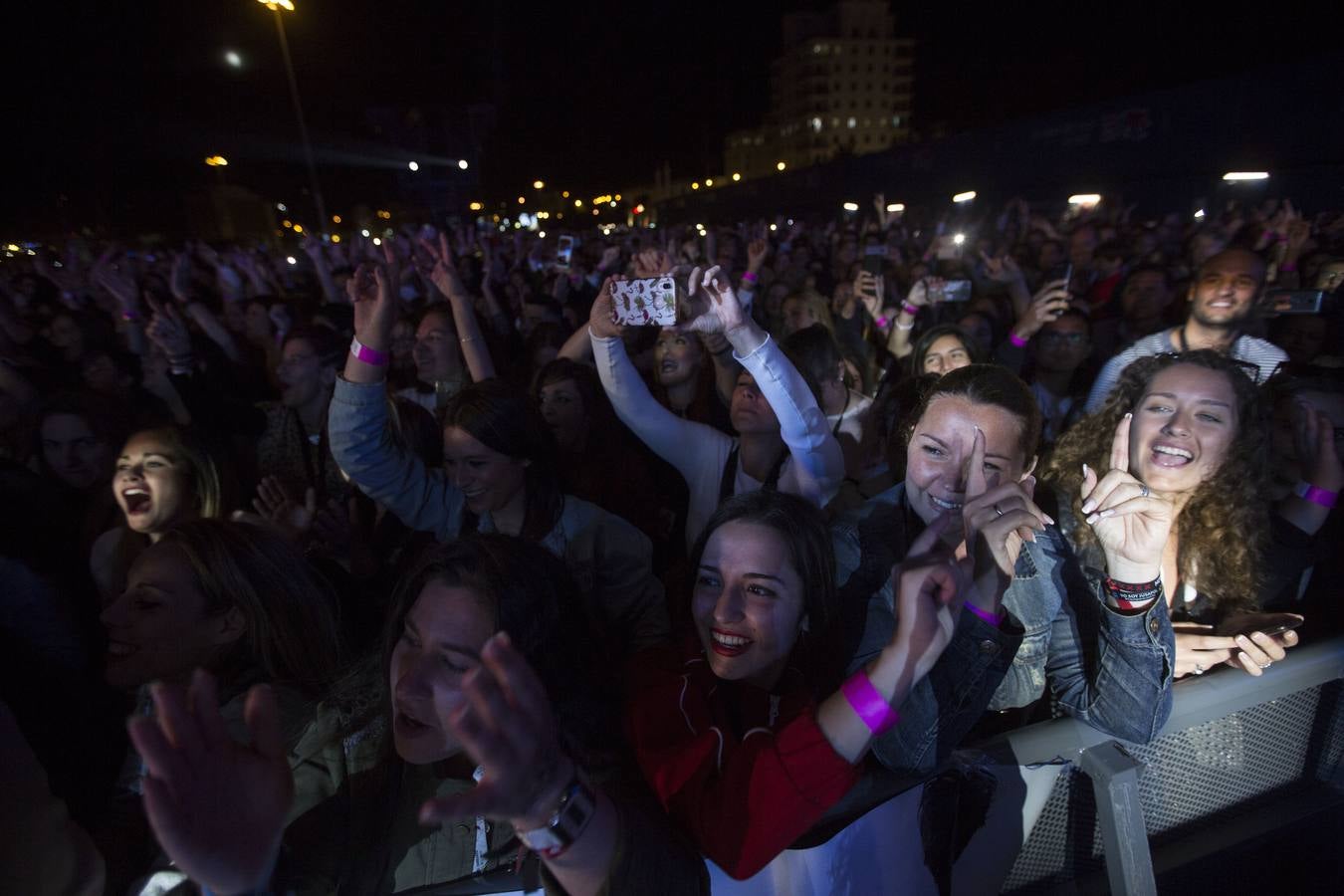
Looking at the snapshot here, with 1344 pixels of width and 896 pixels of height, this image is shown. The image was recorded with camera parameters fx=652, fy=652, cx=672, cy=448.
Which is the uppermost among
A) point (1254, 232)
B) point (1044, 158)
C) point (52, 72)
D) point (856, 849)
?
point (52, 72)

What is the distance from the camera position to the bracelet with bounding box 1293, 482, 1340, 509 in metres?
2.35

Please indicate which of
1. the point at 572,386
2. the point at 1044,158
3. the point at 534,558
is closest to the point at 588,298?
the point at 572,386

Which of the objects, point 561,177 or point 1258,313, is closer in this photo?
point 1258,313

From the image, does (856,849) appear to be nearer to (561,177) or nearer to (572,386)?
(572,386)

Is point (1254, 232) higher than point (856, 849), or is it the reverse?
point (1254, 232)

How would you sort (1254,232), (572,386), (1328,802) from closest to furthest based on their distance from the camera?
1. (1328,802)
2. (572,386)
3. (1254,232)

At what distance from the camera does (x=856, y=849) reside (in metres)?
1.42

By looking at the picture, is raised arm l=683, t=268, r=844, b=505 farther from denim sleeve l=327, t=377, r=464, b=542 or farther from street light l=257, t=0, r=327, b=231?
street light l=257, t=0, r=327, b=231

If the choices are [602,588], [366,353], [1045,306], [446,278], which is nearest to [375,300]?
[366,353]

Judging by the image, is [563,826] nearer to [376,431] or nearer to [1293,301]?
[376,431]

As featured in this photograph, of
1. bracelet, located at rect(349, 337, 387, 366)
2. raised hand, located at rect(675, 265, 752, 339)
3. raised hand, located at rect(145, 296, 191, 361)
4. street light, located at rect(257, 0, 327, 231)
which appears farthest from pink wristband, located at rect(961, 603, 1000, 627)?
street light, located at rect(257, 0, 327, 231)

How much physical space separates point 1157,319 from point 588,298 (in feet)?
22.0

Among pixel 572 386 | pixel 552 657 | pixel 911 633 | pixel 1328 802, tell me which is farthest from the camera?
pixel 572 386

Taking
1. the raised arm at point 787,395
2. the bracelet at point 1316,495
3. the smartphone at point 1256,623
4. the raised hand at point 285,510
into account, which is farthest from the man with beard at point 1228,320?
the raised hand at point 285,510
